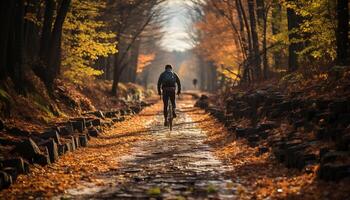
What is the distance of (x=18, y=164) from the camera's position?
879 centimetres

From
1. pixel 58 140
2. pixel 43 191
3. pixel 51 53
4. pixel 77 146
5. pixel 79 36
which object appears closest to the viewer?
pixel 43 191

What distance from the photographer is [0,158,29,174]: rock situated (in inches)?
337

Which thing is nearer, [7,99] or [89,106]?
[7,99]

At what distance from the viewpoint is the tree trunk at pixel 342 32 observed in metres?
13.2

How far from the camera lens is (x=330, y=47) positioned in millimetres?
15031

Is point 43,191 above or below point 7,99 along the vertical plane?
below

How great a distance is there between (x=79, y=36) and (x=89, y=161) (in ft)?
36.9

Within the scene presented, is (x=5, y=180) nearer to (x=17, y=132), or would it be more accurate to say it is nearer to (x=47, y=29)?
(x=17, y=132)

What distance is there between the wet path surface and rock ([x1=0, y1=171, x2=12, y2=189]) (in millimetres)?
1130

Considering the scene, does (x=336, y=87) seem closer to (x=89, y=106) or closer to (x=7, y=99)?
(x=7, y=99)

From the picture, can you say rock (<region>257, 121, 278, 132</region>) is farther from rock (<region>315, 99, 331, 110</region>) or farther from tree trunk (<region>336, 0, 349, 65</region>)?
tree trunk (<region>336, 0, 349, 65</region>)

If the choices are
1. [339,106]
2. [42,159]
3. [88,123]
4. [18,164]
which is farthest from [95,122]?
[339,106]

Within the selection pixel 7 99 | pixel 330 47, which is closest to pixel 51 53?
pixel 7 99

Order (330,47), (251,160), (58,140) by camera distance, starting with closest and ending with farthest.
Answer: (251,160)
(58,140)
(330,47)
